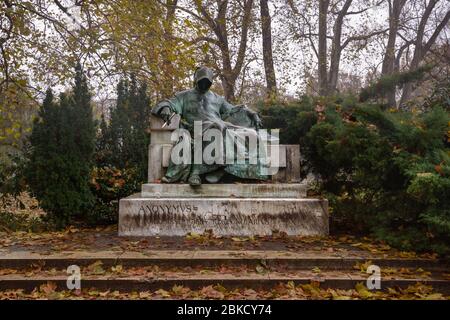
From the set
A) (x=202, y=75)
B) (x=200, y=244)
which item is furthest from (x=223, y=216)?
(x=202, y=75)

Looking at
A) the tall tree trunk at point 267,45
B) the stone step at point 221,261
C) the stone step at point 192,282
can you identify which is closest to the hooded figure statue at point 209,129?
the stone step at point 221,261

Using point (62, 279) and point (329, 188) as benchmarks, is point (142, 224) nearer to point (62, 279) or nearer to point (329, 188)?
point (62, 279)

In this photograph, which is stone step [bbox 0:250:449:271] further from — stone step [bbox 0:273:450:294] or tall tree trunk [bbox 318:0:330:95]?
tall tree trunk [bbox 318:0:330:95]

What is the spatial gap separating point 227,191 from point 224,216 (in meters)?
0.52

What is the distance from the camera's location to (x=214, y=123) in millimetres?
7062

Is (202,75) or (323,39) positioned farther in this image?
(323,39)

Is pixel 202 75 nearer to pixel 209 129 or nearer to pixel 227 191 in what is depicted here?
pixel 209 129

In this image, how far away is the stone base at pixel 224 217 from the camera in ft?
20.8

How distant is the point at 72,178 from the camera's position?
7.21m

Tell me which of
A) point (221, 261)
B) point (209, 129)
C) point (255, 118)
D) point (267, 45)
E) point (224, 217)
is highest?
point (267, 45)

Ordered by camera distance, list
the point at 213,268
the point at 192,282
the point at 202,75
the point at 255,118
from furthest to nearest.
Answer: the point at 255,118, the point at 202,75, the point at 213,268, the point at 192,282

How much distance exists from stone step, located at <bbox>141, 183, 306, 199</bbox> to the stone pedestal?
298 mm

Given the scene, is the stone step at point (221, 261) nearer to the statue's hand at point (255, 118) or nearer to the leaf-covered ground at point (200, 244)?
the leaf-covered ground at point (200, 244)
